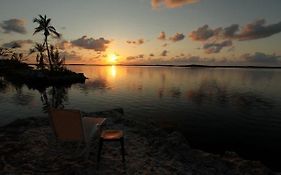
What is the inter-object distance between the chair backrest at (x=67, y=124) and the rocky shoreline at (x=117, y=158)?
79cm

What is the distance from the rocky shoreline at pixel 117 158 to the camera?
692cm

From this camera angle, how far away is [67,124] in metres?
7.14

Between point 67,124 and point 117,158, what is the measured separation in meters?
1.98

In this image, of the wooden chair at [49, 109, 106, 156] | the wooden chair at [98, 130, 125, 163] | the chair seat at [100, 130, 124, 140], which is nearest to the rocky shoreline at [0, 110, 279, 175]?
the wooden chair at [98, 130, 125, 163]

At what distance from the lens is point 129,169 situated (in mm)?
6941

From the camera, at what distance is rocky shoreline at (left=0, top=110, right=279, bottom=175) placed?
6.92 metres

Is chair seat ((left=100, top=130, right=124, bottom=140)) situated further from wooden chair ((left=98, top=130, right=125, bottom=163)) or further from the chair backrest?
the chair backrest

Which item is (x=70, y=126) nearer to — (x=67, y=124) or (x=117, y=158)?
(x=67, y=124)

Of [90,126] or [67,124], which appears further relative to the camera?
[90,126]

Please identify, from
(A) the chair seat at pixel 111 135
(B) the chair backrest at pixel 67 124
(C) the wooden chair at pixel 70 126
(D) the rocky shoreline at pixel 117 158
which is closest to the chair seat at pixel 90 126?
(C) the wooden chair at pixel 70 126

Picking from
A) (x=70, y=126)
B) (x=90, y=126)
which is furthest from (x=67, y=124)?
(x=90, y=126)

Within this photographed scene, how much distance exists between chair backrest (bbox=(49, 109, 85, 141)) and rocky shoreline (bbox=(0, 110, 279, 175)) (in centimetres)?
79

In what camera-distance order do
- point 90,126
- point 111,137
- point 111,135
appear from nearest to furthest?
1. point 111,137
2. point 111,135
3. point 90,126

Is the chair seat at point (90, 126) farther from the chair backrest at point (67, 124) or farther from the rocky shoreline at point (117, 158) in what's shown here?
the rocky shoreline at point (117, 158)
